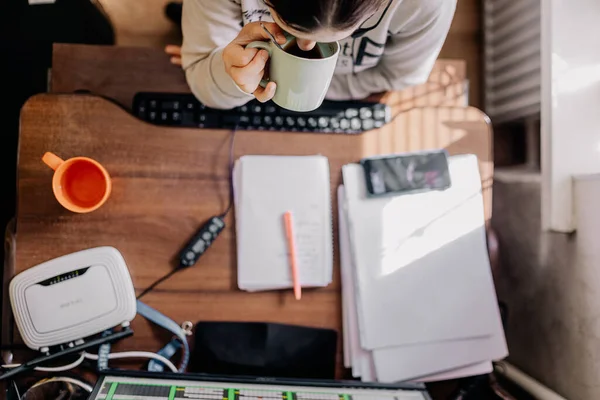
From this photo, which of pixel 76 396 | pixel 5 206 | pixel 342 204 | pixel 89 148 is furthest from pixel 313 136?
pixel 5 206

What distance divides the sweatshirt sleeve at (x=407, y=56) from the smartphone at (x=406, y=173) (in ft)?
0.44

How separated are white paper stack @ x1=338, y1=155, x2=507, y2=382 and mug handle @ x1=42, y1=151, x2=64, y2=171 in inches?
18.5

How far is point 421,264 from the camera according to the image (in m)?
0.95

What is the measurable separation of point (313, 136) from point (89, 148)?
0.39 meters

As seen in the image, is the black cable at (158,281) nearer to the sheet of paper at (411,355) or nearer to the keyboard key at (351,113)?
the sheet of paper at (411,355)

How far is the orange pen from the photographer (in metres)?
0.93

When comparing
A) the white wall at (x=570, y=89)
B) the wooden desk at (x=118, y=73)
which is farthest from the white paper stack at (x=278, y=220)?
the white wall at (x=570, y=89)

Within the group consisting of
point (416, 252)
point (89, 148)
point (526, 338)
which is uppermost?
point (89, 148)

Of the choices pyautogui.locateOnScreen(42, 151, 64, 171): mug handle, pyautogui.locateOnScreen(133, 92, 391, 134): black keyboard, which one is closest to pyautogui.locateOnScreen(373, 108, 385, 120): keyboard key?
pyautogui.locateOnScreen(133, 92, 391, 134): black keyboard

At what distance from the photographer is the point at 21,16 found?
1.17 metres

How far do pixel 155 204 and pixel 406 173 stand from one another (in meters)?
0.44

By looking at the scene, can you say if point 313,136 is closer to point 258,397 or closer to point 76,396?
point 258,397

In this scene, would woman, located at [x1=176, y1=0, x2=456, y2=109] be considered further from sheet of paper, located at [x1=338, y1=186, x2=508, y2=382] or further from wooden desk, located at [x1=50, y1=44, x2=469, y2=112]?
sheet of paper, located at [x1=338, y1=186, x2=508, y2=382]

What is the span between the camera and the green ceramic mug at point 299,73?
59 cm
